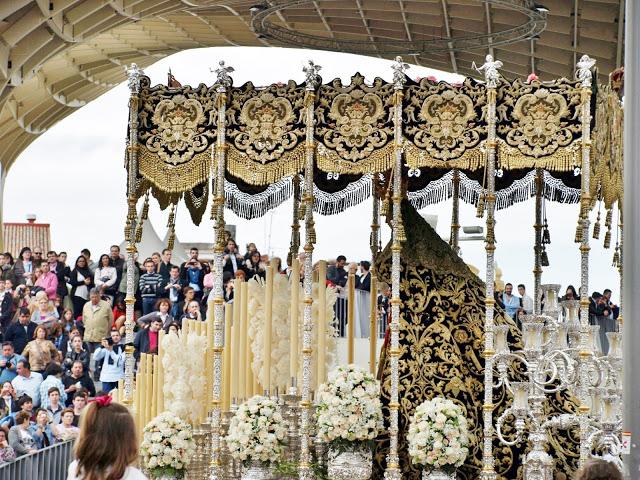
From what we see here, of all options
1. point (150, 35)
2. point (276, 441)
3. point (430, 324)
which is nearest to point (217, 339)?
point (276, 441)

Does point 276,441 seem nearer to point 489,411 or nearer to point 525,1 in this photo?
point 489,411

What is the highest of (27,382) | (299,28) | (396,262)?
(299,28)

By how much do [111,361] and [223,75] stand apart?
21.1 ft

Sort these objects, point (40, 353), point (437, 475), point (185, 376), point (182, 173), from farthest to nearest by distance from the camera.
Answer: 1. point (40, 353)
2. point (185, 376)
3. point (182, 173)
4. point (437, 475)

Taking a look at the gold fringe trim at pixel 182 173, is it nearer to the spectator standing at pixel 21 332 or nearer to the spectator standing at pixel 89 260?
the spectator standing at pixel 21 332

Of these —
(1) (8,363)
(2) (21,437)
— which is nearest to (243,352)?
(2) (21,437)

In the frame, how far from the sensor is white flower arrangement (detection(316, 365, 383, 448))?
39.4ft

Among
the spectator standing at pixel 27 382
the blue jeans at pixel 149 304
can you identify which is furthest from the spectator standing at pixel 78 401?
the blue jeans at pixel 149 304

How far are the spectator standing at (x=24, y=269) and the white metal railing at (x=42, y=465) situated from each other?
4.99 metres

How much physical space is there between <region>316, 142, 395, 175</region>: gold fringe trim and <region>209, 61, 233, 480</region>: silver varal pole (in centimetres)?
90

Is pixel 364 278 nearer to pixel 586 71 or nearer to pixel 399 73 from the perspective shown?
pixel 399 73

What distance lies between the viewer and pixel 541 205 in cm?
1418

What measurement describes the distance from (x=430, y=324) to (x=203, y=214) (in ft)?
8.81

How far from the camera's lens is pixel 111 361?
1800cm
